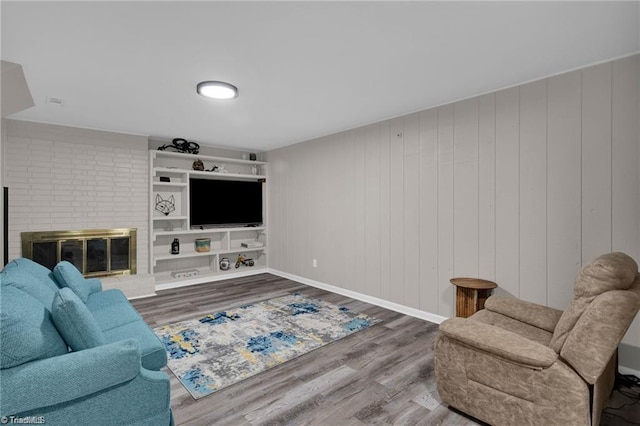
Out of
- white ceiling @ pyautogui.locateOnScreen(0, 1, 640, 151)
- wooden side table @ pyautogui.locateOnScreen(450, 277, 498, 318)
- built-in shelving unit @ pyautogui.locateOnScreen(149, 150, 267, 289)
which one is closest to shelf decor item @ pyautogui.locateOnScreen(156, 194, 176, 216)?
built-in shelving unit @ pyautogui.locateOnScreen(149, 150, 267, 289)

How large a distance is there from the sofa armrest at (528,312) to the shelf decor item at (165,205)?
16.0 ft

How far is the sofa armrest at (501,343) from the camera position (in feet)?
5.28

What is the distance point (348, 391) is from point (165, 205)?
437cm

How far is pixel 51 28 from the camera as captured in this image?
1957mm

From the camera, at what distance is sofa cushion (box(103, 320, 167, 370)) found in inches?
77.2

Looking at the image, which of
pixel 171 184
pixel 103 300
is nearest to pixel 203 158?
pixel 171 184

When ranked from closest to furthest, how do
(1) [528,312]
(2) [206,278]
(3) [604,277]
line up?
(3) [604,277] < (1) [528,312] < (2) [206,278]

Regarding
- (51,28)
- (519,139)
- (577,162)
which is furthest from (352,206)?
(51,28)

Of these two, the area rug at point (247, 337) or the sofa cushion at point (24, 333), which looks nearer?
the sofa cushion at point (24, 333)

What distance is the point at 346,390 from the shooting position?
7.36 ft

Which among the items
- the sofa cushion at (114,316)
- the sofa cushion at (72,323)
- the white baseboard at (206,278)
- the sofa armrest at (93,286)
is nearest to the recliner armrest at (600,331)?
the sofa cushion at (72,323)

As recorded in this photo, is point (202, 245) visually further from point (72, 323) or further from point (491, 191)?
point (491, 191)

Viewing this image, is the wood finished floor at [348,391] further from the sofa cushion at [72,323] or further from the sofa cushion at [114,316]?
the sofa cushion at [72,323]

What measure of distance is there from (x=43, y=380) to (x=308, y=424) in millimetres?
1391
